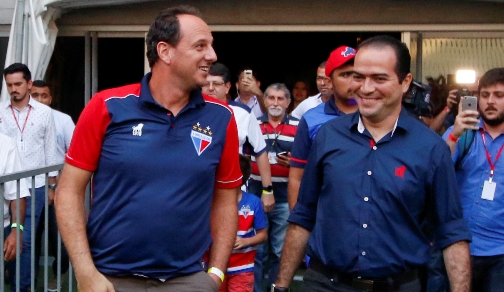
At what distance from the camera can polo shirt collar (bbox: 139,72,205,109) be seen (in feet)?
11.2

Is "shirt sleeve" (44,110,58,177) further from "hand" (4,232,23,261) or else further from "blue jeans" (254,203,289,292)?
"hand" (4,232,23,261)

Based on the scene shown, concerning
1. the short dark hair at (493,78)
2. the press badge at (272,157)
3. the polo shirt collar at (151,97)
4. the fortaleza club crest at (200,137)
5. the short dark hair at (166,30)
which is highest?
the short dark hair at (166,30)

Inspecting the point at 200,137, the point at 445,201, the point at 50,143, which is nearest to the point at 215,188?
the point at 200,137

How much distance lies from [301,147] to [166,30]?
1.74 metres

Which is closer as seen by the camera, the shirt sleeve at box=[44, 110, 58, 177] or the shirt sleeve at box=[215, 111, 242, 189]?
the shirt sleeve at box=[215, 111, 242, 189]

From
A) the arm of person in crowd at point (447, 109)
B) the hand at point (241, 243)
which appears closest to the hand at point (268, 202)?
the hand at point (241, 243)

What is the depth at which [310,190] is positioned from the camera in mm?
3877

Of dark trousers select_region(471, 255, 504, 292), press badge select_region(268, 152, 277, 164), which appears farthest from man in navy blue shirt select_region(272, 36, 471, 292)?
press badge select_region(268, 152, 277, 164)

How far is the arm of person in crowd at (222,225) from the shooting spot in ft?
12.1

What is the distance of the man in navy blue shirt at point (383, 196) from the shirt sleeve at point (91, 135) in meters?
1.08

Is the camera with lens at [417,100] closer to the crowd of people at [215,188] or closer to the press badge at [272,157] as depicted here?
the crowd of people at [215,188]

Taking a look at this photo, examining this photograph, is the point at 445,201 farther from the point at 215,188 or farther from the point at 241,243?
the point at 241,243

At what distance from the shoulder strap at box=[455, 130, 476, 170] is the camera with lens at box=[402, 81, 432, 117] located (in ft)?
1.13

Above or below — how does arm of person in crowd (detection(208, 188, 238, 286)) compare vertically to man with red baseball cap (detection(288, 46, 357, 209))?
below
